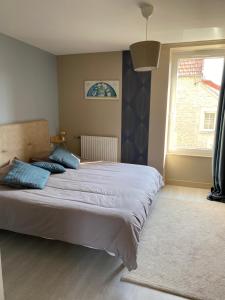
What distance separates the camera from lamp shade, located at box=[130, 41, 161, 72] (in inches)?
88.3

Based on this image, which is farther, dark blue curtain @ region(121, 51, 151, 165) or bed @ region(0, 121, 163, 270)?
dark blue curtain @ region(121, 51, 151, 165)

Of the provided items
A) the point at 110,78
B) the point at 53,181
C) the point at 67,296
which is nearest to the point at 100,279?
the point at 67,296

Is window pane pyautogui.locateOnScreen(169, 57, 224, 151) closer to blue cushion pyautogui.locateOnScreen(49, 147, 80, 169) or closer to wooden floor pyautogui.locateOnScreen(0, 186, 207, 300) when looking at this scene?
blue cushion pyautogui.locateOnScreen(49, 147, 80, 169)

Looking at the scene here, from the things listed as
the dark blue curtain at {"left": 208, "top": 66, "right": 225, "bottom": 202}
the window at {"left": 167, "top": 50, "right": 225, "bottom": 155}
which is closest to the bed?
the dark blue curtain at {"left": 208, "top": 66, "right": 225, "bottom": 202}

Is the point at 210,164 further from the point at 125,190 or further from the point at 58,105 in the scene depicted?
the point at 58,105

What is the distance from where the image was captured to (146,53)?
7.43 feet

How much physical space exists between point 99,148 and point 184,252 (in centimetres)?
237

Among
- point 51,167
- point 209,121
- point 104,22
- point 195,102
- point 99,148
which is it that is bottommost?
point 51,167

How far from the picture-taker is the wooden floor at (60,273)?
177 centimetres

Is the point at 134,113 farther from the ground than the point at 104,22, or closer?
closer

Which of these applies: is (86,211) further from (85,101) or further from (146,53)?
(85,101)

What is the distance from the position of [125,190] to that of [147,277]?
2.84ft

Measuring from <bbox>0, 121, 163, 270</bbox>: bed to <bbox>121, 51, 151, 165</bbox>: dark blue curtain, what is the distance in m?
1.22

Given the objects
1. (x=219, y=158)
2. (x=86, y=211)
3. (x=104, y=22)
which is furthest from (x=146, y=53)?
(x=219, y=158)
